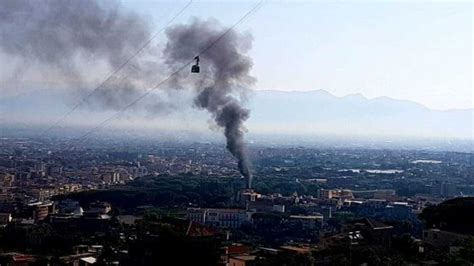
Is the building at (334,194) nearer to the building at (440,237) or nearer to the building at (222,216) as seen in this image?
the building at (222,216)

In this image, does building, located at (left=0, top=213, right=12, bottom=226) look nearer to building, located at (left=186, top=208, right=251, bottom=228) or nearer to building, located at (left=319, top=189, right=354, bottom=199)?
building, located at (left=186, top=208, right=251, bottom=228)

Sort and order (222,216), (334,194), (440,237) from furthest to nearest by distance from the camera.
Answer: (334,194) → (222,216) → (440,237)

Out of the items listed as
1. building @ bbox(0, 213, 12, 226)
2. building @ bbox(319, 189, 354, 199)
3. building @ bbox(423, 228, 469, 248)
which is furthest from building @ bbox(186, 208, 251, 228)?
building @ bbox(423, 228, 469, 248)

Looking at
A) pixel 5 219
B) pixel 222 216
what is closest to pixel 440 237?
pixel 222 216

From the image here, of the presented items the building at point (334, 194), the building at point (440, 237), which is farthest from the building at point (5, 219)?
the building at point (334, 194)

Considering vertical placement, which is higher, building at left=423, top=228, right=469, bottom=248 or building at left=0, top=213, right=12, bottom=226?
building at left=423, top=228, right=469, bottom=248

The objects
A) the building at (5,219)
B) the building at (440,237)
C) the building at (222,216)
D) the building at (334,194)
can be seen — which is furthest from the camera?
the building at (334,194)

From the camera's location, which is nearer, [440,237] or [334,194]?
[440,237]

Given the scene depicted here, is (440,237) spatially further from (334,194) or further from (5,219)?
(334,194)
